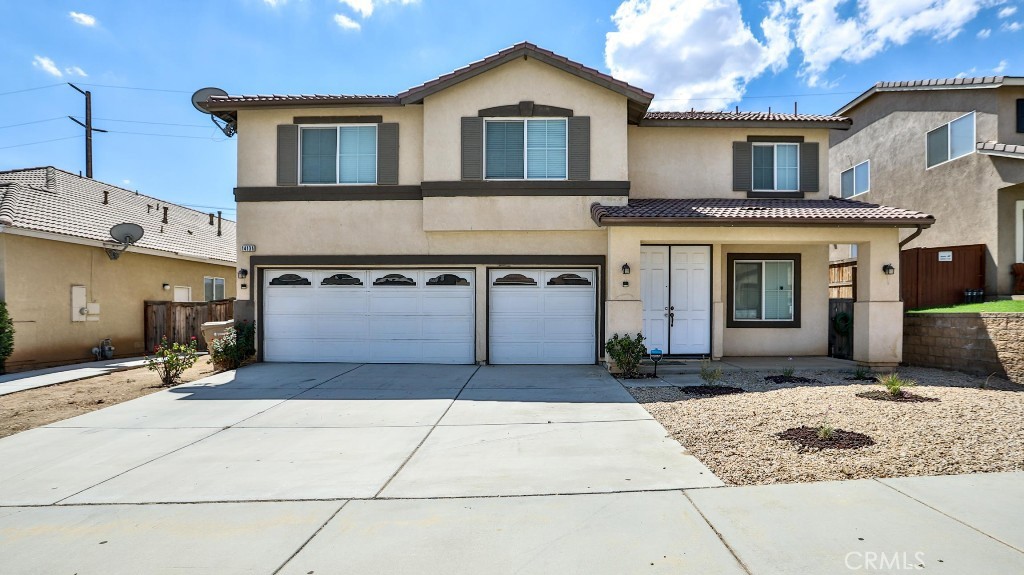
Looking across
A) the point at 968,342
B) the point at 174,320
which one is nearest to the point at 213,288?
the point at 174,320

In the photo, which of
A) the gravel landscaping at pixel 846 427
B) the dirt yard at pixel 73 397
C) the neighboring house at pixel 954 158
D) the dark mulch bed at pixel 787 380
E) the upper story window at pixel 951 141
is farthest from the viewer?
the upper story window at pixel 951 141

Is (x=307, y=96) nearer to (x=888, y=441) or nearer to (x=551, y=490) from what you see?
(x=551, y=490)

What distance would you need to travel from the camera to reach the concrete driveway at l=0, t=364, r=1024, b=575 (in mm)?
3379

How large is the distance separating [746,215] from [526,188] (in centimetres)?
466

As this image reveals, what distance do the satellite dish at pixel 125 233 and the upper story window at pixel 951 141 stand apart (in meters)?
23.4

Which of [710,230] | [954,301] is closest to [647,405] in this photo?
[710,230]

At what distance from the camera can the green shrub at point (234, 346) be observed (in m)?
11.2

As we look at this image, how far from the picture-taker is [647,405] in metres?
7.61

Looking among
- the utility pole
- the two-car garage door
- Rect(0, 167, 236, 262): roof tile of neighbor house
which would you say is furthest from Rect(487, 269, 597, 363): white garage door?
the utility pole

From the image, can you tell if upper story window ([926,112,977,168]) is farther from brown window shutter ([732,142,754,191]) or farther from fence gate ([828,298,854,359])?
brown window shutter ([732,142,754,191])

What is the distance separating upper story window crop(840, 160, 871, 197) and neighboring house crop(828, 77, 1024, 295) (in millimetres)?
65

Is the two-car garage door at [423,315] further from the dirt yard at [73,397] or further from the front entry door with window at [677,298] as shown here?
the dirt yard at [73,397]

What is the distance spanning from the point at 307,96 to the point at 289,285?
4469 millimetres

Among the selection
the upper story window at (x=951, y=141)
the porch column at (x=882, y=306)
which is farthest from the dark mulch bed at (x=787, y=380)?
the upper story window at (x=951, y=141)
